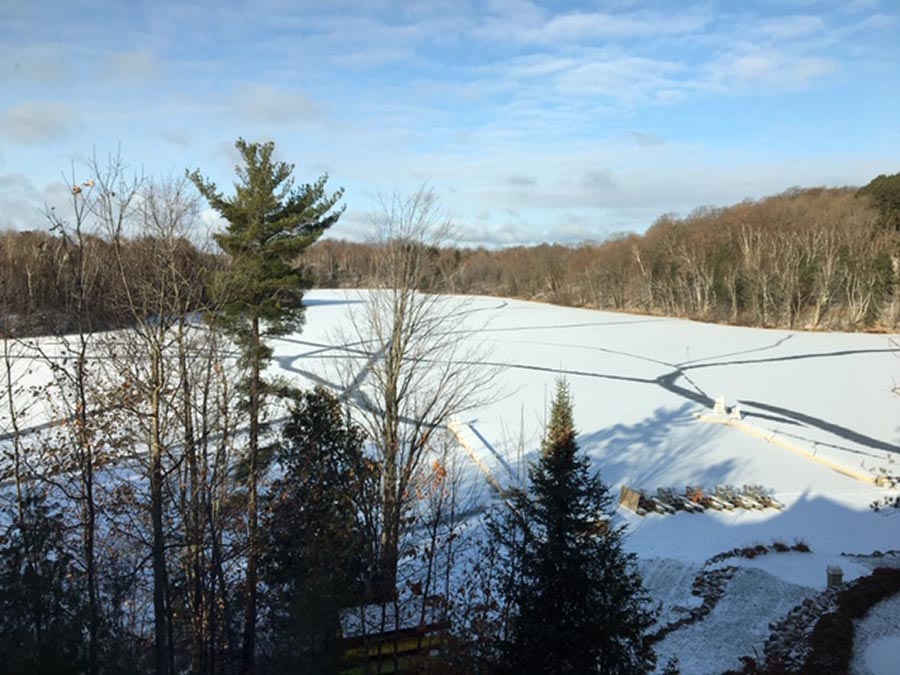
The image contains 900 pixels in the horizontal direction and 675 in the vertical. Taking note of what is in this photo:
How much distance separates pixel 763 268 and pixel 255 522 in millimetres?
51685

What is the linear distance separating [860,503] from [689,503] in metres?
3.96

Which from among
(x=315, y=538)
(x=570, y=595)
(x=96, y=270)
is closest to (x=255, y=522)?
(x=315, y=538)

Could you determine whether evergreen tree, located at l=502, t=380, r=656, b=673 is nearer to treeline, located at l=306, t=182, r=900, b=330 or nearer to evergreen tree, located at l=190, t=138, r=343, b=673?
evergreen tree, located at l=190, t=138, r=343, b=673

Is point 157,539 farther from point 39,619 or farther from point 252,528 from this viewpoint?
point 252,528

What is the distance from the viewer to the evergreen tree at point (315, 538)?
275 inches

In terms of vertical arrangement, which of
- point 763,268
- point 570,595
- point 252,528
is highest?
point 763,268

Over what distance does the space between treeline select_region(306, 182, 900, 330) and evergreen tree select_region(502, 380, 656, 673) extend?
1060 inches

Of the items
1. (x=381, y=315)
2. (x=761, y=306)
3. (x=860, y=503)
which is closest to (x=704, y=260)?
(x=761, y=306)

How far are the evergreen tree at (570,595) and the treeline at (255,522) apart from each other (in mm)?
21

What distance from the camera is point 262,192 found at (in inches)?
498

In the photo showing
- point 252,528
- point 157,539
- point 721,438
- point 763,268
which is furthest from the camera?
point 763,268

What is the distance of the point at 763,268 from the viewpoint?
50969 mm

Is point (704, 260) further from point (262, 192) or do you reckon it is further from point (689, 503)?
point (262, 192)

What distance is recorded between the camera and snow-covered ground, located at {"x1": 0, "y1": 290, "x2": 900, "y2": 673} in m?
10.4
